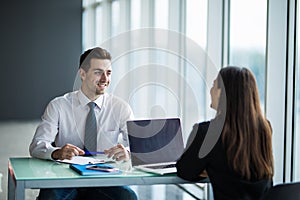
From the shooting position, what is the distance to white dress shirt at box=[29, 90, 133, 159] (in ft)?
9.88

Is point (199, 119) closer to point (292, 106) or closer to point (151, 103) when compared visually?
point (151, 103)

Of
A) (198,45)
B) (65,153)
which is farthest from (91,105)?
(198,45)

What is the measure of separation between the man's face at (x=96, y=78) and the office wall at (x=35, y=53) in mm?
3622

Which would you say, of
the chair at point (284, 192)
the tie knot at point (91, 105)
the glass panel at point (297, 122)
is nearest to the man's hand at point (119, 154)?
the tie knot at point (91, 105)

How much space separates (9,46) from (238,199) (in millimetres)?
4984

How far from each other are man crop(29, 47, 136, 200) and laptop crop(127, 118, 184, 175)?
0.33 meters

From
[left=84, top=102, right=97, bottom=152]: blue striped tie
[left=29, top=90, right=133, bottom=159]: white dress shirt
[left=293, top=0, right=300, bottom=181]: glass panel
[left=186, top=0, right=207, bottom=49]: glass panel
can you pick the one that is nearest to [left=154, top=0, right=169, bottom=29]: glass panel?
[left=186, top=0, right=207, bottom=49]: glass panel

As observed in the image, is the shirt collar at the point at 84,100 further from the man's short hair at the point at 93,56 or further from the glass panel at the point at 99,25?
the glass panel at the point at 99,25

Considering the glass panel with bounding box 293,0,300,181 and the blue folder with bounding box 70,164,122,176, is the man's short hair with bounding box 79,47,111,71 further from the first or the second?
the glass panel with bounding box 293,0,300,181

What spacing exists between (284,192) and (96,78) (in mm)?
1550

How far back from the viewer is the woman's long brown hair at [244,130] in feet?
7.26

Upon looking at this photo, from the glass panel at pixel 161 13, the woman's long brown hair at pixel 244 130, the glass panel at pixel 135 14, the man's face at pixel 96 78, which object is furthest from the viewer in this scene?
the glass panel at pixel 135 14

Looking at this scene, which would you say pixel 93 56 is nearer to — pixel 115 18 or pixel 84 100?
pixel 84 100

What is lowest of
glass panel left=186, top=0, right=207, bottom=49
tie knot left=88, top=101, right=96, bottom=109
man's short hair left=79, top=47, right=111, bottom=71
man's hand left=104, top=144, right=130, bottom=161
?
man's hand left=104, top=144, right=130, bottom=161
